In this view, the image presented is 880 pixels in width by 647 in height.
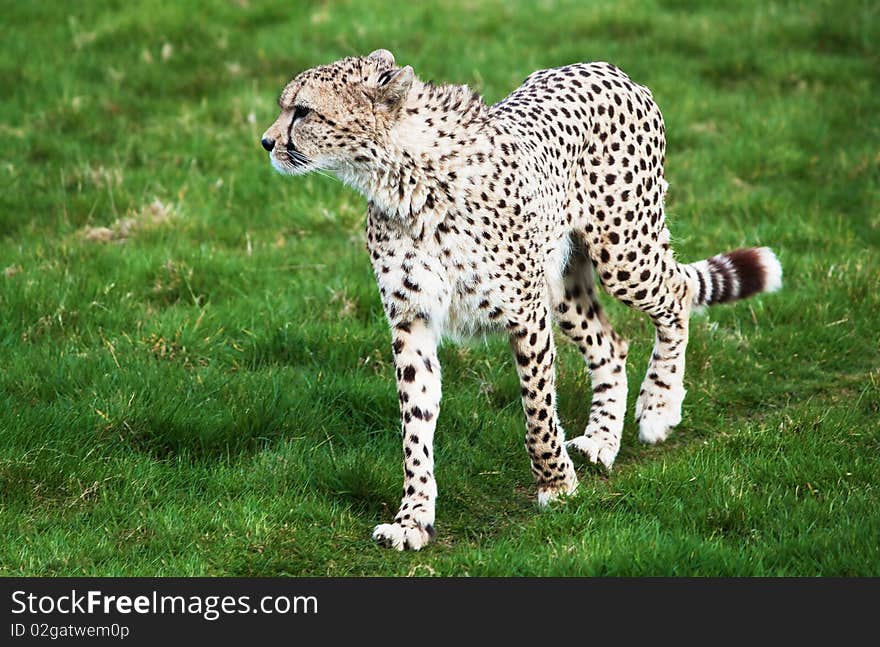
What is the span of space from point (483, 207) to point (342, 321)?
4.82ft

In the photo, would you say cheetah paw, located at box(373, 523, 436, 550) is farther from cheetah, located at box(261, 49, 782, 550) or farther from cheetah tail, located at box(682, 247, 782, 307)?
cheetah tail, located at box(682, 247, 782, 307)

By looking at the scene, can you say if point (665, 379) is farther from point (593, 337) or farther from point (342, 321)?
point (342, 321)

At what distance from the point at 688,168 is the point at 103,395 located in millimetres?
3654

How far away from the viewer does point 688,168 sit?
7.14 metres

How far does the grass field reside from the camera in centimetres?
400

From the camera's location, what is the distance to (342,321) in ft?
17.8

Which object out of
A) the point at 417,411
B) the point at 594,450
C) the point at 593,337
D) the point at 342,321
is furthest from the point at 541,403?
the point at 342,321

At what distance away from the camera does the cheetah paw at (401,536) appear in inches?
161

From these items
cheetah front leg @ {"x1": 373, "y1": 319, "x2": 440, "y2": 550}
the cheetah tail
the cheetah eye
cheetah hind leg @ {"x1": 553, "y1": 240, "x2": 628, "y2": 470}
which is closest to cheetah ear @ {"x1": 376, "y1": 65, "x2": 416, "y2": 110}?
the cheetah eye

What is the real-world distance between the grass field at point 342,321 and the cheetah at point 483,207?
209 millimetres

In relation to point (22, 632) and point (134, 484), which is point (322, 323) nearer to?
point (134, 484)

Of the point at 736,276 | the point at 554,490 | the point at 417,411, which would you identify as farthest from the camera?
the point at 736,276

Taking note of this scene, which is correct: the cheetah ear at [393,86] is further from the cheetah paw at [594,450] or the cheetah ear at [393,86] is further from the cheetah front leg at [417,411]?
the cheetah paw at [594,450]

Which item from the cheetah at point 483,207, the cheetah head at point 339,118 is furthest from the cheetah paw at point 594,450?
the cheetah head at point 339,118
